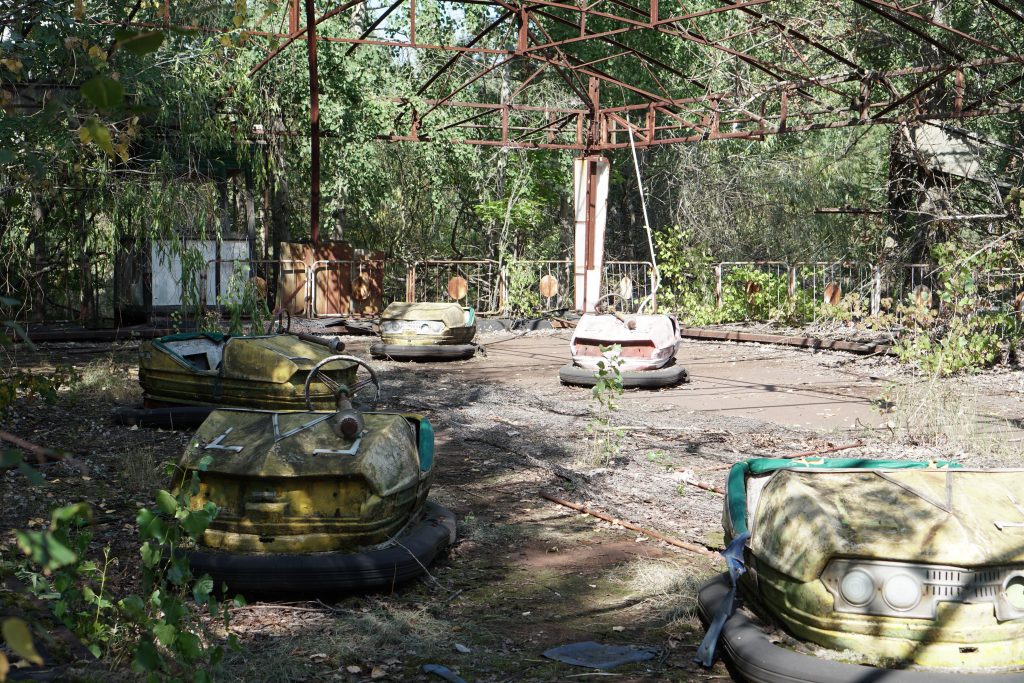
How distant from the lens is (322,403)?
6.44 m

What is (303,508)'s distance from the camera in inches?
138

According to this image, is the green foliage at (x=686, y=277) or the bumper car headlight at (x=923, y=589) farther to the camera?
the green foliage at (x=686, y=277)

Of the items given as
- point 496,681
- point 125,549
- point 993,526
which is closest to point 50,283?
point 125,549

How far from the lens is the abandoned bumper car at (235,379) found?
20.2 ft

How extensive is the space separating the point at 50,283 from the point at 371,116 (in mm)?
5497

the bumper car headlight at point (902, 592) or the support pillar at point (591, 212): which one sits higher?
the support pillar at point (591, 212)

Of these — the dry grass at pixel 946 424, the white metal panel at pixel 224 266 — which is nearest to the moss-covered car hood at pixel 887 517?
the dry grass at pixel 946 424

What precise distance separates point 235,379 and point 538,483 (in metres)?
2.18

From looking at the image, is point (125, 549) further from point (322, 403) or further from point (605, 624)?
point (322, 403)

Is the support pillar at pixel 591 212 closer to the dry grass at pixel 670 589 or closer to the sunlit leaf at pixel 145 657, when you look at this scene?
the dry grass at pixel 670 589

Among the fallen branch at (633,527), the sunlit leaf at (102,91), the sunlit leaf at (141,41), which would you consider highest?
the sunlit leaf at (141,41)

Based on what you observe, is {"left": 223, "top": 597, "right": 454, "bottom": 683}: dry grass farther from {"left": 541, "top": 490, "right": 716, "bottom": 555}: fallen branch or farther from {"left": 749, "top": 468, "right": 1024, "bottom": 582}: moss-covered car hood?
{"left": 541, "top": 490, "right": 716, "bottom": 555}: fallen branch

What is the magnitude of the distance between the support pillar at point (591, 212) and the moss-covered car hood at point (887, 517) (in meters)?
10.1

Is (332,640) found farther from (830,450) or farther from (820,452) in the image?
(830,450)
